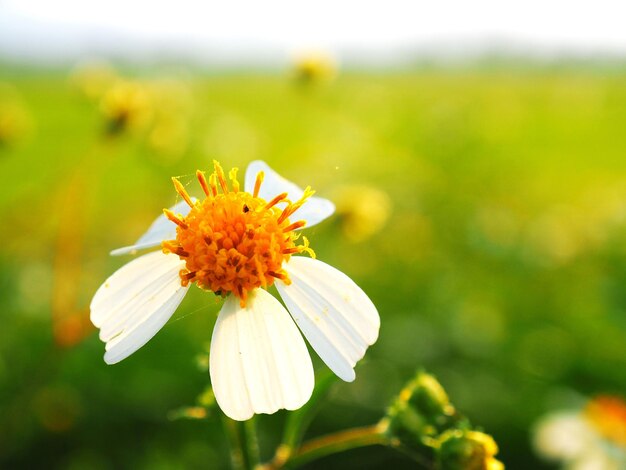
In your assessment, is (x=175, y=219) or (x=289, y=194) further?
(x=289, y=194)

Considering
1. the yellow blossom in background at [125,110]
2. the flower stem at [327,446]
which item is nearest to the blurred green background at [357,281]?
the yellow blossom in background at [125,110]

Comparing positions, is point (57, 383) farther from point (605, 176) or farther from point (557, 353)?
point (605, 176)

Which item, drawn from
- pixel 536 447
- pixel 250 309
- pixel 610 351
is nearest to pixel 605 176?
pixel 610 351

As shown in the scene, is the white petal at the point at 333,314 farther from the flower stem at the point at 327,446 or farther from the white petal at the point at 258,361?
the flower stem at the point at 327,446

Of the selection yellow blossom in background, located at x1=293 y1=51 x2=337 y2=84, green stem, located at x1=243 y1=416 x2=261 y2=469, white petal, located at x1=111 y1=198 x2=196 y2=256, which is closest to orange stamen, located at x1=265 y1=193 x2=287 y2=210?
white petal, located at x1=111 y1=198 x2=196 y2=256

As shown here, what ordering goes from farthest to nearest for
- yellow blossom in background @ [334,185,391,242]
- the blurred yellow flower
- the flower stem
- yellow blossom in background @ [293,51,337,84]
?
yellow blossom in background @ [293,51,337,84], yellow blossom in background @ [334,185,391,242], the blurred yellow flower, the flower stem

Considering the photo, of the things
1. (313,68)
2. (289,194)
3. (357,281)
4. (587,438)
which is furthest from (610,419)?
(313,68)

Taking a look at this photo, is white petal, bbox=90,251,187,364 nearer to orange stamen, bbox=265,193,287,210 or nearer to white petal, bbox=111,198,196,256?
white petal, bbox=111,198,196,256

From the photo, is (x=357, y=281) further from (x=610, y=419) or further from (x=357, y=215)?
(x=610, y=419)
